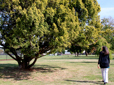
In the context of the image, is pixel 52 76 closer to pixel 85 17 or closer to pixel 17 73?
pixel 17 73

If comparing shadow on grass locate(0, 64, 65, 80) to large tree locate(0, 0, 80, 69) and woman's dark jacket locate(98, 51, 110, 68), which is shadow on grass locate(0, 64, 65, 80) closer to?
large tree locate(0, 0, 80, 69)

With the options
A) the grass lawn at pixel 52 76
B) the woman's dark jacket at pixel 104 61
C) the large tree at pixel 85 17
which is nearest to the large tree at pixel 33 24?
the grass lawn at pixel 52 76

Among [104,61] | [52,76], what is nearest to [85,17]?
[52,76]

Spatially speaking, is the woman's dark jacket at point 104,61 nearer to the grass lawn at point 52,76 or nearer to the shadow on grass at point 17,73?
the grass lawn at point 52,76

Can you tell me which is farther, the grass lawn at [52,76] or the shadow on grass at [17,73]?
the shadow on grass at [17,73]

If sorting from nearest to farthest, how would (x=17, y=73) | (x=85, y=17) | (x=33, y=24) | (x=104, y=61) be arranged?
(x=104, y=61) < (x=33, y=24) < (x=17, y=73) < (x=85, y=17)

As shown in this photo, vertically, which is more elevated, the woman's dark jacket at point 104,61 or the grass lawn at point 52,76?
the woman's dark jacket at point 104,61

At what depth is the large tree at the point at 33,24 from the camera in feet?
28.4

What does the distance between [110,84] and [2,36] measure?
298 inches

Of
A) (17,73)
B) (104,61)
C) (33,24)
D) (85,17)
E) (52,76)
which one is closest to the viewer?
(104,61)

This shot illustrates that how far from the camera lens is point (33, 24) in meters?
8.73

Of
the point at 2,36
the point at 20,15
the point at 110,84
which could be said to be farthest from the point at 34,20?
the point at 110,84

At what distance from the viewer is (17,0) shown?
9250mm

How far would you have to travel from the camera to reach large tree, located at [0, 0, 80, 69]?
8.65 meters
